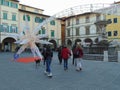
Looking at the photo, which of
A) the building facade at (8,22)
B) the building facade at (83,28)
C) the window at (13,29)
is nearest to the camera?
the building facade at (8,22)

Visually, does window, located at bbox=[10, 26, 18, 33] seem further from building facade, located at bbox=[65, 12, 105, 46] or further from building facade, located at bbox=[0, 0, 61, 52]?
building facade, located at bbox=[65, 12, 105, 46]

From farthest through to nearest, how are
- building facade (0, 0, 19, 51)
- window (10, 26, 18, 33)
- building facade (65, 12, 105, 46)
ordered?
building facade (65, 12, 105, 46)
window (10, 26, 18, 33)
building facade (0, 0, 19, 51)

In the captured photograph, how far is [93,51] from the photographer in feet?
90.4

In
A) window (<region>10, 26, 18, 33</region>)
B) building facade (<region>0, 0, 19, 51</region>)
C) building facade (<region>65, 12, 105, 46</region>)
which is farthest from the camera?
building facade (<region>65, 12, 105, 46</region>)

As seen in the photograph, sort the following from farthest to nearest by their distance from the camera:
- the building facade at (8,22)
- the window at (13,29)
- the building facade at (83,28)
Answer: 1. the building facade at (83,28)
2. the window at (13,29)
3. the building facade at (8,22)

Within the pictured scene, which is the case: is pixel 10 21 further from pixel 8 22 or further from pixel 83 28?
pixel 83 28

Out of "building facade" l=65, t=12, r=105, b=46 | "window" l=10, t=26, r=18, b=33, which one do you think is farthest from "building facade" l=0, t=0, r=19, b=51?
"building facade" l=65, t=12, r=105, b=46

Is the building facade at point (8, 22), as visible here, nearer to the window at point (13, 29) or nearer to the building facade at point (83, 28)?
the window at point (13, 29)

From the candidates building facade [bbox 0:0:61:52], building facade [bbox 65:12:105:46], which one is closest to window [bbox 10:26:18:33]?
building facade [bbox 0:0:61:52]

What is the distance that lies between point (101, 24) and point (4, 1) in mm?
21347

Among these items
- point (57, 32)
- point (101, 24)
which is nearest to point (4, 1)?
point (57, 32)

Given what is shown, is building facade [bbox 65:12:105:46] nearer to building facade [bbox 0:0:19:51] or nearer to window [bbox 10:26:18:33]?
building facade [bbox 0:0:19:51]

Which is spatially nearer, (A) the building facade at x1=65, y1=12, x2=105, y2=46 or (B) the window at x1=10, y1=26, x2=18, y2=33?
(B) the window at x1=10, y1=26, x2=18, y2=33

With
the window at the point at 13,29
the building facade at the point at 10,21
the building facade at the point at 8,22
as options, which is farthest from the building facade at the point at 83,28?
the window at the point at 13,29
